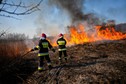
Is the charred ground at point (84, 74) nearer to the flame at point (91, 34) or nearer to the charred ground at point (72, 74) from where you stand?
the charred ground at point (72, 74)

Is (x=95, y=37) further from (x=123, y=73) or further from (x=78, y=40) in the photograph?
(x=123, y=73)

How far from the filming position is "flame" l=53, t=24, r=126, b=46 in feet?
78.6

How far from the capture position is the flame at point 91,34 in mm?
23953

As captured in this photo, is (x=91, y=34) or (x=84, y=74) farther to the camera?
(x=91, y=34)

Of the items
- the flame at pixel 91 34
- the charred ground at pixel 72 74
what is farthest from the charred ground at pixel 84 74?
the flame at pixel 91 34

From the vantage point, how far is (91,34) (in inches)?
986

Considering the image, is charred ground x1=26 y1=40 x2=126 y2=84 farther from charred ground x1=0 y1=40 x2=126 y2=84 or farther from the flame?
the flame

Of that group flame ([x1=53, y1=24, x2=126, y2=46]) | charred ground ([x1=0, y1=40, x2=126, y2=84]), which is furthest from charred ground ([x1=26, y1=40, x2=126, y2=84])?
flame ([x1=53, y1=24, x2=126, y2=46])

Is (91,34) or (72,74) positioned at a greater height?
(91,34)

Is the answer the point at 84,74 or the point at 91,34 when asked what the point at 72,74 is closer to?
the point at 84,74

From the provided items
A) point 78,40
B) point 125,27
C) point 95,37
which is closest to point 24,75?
point 78,40

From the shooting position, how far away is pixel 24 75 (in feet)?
39.9

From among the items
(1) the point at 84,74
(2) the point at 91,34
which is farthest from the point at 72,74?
(2) the point at 91,34

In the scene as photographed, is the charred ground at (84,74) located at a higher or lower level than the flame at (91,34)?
lower
